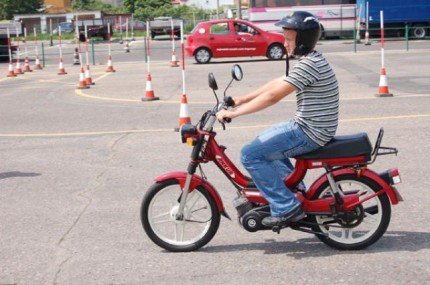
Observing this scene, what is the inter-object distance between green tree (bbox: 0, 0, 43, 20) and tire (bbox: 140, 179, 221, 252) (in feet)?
287

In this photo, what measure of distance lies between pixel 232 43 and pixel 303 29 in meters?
22.2

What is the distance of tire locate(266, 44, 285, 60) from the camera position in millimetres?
26853

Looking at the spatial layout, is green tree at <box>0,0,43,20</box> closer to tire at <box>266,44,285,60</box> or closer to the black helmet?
tire at <box>266,44,285,60</box>

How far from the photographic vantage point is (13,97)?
17406 mm

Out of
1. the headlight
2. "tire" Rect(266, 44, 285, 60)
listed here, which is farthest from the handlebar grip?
"tire" Rect(266, 44, 285, 60)

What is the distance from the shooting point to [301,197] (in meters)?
5.13

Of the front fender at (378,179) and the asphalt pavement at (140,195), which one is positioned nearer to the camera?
the asphalt pavement at (140,195)

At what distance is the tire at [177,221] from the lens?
5.25m

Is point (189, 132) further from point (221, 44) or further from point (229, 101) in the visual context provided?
point (221, 44)

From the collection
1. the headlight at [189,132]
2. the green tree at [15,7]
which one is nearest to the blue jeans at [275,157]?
the headlight at [189,132]

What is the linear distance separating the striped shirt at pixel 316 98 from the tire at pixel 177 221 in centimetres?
92

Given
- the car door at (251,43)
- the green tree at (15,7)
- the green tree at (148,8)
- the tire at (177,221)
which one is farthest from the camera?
the green tree at (15,7)

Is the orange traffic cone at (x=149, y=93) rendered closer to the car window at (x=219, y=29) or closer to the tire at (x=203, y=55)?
the tire at (x=203, y=55)

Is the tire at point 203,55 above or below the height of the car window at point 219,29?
below
